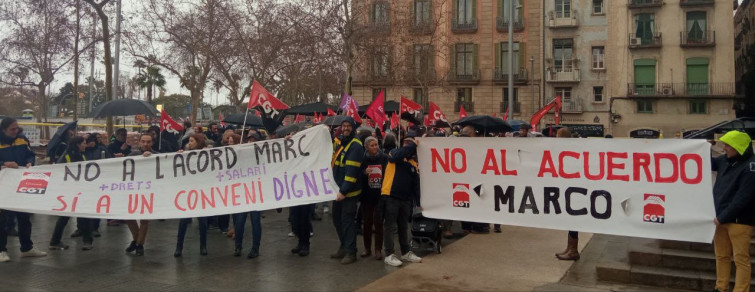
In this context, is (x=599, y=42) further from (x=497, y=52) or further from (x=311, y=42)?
(x=311, y=42)

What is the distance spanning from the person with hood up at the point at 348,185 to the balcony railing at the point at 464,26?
1434 inches

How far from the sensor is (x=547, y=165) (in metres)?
7.22

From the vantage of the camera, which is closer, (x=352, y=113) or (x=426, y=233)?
(x=426, y=233)

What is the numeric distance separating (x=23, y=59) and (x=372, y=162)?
906 inches

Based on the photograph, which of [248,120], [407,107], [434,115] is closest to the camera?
[407,107]

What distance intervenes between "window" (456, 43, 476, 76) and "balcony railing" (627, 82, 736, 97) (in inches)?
458

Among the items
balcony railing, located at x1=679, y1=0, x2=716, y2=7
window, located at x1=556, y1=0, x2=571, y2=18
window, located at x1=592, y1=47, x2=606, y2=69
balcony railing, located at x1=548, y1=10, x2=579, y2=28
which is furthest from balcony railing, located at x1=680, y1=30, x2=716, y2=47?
window, located at x1=556, y1=0, x2=571, y2=18

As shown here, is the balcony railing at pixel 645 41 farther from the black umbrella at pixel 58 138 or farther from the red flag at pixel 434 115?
the black umbrella at pixel 58 138

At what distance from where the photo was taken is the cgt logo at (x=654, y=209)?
655cm

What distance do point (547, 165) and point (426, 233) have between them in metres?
2.02

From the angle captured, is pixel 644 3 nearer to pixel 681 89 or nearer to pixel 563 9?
pixel 563 9

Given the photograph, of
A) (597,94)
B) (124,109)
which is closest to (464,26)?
(597,94)

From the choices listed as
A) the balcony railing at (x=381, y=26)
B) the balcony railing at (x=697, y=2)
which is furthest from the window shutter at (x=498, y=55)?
the balcony railing at (x=381, y=26)

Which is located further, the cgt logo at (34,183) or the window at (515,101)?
the window at (515,101)
